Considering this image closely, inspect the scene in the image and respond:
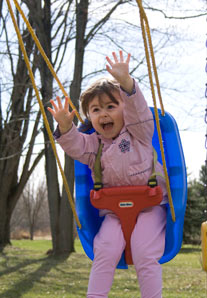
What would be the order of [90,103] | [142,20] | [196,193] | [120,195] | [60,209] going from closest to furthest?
1. [142,20]
2. [120,195]
3. [90,103]
4. [60,209]
5. [196,193]

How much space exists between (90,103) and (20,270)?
5.93m

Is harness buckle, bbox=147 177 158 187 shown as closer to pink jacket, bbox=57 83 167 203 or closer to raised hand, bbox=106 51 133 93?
pink jacket, bbox=57 83 167 203

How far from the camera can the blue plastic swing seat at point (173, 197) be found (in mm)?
2531

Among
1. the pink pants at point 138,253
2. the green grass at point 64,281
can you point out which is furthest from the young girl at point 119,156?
the green grass at point 64,281

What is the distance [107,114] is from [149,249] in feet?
2.62

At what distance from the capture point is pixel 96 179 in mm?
2537

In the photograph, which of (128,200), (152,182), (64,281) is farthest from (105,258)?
(64,281)

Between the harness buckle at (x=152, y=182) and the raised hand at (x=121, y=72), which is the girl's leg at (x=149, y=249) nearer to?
the harness buckle at (x=152, y=182)

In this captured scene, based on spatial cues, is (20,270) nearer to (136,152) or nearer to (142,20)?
(136,152)

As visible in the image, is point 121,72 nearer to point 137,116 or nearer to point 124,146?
point 137,116

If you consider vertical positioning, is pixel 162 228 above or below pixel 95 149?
below

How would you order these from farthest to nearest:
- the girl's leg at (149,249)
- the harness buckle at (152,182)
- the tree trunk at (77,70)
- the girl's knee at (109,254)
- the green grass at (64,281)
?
the tree trunk at (77,70) < the green grass at (64,281) < the harness buckle at (152,182) < the girl's knee at (109,254) < the girl's leg at (149,249)

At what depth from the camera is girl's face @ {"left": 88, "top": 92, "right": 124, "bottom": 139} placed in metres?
2.55

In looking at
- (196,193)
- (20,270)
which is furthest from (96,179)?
(196,193)
